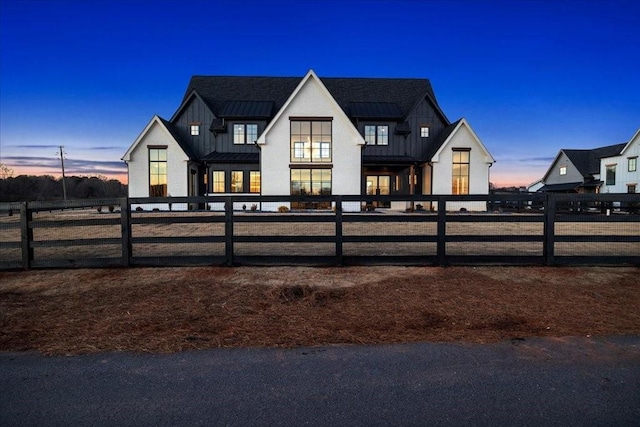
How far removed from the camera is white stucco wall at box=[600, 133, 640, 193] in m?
39.0

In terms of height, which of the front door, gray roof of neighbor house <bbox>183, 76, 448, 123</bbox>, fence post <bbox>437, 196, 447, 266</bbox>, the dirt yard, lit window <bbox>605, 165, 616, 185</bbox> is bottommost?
the dirt yard

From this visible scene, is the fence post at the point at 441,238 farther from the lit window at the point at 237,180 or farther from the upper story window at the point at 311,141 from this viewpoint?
the lit window at the point at 237,180

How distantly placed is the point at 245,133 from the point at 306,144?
6342mm

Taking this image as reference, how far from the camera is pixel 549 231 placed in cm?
788

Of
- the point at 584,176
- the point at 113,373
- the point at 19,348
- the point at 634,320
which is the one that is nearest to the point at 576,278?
the point at 634,320

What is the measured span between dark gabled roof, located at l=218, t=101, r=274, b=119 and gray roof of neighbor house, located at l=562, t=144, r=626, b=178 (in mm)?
41596

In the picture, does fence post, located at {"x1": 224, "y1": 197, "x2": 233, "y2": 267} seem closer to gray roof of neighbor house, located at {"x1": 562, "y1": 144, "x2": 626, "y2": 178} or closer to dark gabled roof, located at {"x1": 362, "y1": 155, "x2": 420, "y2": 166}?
dark gabled roof, located at {"x1": 362, "y1": 155, "x2": 420, "y2": 166}

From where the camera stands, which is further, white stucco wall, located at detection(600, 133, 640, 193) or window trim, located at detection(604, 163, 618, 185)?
window trim, located at detection(604, 163, 618, 185)

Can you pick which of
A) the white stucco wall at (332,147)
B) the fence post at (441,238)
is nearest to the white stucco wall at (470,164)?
the white stucco wall at (332,147)

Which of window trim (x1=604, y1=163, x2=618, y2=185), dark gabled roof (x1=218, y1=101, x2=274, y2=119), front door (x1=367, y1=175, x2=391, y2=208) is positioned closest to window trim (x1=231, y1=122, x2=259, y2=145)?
dark gabled roof (x1=218, y1=101, x2=274, y2=119)

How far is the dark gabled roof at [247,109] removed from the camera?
94.8 feet

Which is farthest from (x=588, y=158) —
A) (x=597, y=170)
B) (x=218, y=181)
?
(x=218, y=181)

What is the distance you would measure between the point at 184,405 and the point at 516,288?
17.9 feet

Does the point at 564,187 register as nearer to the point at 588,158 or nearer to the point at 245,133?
the point at 588,158
